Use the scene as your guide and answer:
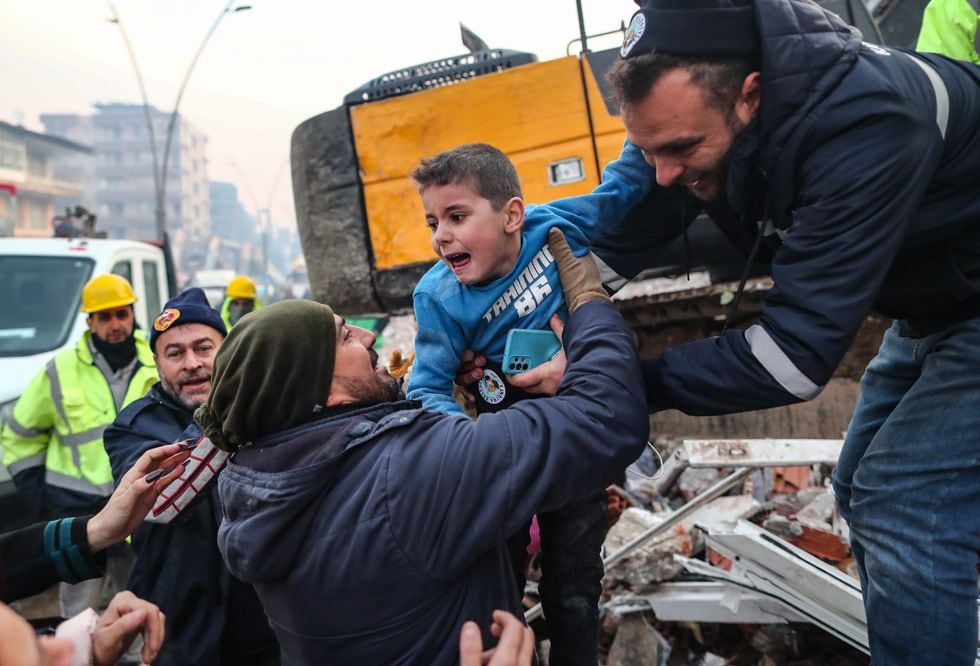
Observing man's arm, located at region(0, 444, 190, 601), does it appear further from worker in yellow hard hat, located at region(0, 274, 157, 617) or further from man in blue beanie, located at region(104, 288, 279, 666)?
worker in yellow hard hat, located at region(0, 274, 157, 617)

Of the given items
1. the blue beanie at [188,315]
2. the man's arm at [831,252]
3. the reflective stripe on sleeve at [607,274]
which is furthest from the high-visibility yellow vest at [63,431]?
the man's arm at [831,252]

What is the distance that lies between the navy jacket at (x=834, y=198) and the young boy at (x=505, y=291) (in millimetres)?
526

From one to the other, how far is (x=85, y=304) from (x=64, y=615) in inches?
73.4

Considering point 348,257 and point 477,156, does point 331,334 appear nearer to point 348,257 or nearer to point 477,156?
point 477,156

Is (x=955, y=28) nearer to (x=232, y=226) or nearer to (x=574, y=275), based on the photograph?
(x=574, y=275)

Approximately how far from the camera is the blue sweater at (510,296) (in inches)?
80.5

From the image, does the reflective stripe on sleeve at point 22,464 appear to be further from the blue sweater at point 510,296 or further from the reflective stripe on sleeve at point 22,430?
the blue sweater at point 510,296

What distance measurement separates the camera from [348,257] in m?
6.00

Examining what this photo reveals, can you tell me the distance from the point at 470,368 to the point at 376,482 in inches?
31.9

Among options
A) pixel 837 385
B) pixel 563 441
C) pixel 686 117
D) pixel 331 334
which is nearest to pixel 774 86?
pixel 686 117

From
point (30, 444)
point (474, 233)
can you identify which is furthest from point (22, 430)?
point (474, 233)

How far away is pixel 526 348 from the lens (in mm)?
1965

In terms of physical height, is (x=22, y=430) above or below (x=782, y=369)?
below

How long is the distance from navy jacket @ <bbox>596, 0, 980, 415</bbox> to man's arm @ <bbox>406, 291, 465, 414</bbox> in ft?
2.12
